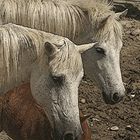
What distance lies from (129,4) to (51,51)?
6613 millimetres

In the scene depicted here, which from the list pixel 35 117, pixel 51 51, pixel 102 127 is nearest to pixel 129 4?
pixel 102 127

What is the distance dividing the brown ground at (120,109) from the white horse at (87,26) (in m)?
0.92

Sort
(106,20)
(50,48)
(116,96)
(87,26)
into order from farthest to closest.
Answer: (87,26), (106,20), (116,96), (50,48)

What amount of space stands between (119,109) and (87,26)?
1724mm

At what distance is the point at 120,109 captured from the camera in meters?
6.62

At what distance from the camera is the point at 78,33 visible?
540cm

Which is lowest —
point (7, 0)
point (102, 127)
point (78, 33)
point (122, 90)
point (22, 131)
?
point (102, 127)

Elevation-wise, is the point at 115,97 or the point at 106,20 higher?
the point at 106,20

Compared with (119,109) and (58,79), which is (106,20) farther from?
(119,109)

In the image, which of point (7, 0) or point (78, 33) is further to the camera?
point (78, 33)

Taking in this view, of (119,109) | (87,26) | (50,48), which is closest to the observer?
(50,48)

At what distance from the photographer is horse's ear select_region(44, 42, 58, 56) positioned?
12.6 ft

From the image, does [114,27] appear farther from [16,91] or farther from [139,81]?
[139,81]

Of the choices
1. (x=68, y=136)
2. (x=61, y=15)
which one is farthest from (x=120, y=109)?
(x=68, y=136)
